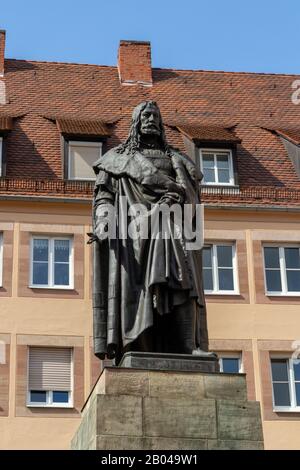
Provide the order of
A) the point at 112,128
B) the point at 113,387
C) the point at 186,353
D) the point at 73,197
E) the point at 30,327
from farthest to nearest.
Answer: the point at 112,128, the point at 73,197, the point at 30,327, the point at 186,353, the point at 113,387

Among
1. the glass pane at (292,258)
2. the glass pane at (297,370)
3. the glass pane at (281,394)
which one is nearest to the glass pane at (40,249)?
the glass pane at (292,258)

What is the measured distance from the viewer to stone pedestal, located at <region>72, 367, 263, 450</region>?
7.99m

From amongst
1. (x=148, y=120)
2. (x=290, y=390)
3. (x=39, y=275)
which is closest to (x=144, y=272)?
(x=148, y=120)

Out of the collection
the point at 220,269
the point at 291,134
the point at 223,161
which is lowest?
the point at 220,269

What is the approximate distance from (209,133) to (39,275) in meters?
6.52

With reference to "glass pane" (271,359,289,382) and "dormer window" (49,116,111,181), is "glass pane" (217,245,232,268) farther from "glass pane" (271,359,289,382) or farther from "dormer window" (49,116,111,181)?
"dormer window" (49,116,111,181)

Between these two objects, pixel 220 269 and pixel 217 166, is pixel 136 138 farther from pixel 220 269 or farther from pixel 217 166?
pixel 217 166

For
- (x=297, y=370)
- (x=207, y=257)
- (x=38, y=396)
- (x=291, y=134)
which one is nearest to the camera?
(x=38, y=396)

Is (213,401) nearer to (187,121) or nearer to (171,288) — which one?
(171,288)

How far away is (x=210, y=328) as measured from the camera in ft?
83.9

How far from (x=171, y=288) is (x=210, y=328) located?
16765 mm

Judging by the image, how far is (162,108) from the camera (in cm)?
3102
